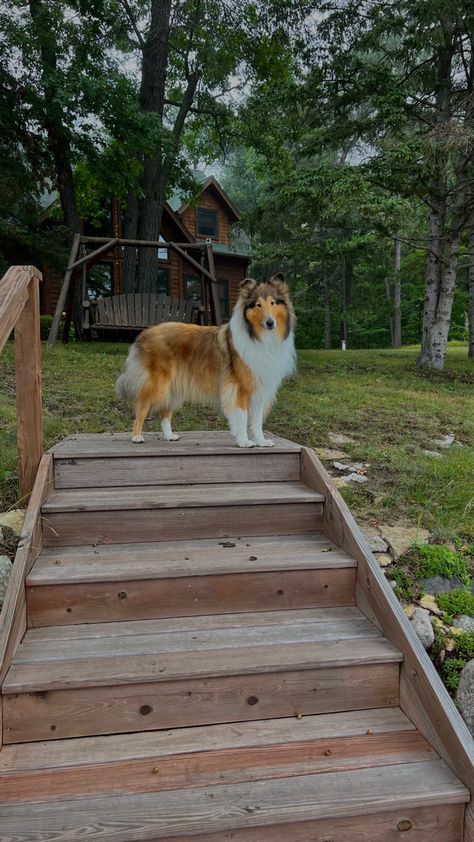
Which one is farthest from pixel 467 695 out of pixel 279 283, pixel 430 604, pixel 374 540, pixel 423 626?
pixel 279 283

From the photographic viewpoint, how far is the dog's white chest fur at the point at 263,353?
3.15 metres

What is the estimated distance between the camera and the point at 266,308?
310 centimetres

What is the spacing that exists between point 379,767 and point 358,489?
1956 millimetres

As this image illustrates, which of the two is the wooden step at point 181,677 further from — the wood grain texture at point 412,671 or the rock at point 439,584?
the rock at point 439,584

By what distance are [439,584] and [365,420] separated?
103 inches

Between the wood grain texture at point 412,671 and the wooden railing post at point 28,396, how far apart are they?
1.59 metres

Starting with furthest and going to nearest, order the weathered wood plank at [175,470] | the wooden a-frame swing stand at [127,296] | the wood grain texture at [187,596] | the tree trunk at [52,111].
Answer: the tree trunk at [52,111] → the wooden a-frame swing stand at [127,296] → the weathered wood plank at [175,470] → the wood grain texture at [187,596]

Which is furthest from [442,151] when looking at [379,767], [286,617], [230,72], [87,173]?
[379,767]

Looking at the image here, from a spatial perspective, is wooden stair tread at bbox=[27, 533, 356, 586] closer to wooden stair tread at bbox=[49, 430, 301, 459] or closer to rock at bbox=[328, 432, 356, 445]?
wooden stair tread at bbox=[49, 430, 301, 459]

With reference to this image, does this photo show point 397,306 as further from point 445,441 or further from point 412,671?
point 412,671

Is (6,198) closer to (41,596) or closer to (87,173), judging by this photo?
(87,173)

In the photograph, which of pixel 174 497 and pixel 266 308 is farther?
pixel 266 308

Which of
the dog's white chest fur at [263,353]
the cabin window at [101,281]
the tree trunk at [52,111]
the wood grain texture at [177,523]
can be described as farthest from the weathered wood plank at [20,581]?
the cabin window at [101,281]

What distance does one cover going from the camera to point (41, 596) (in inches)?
81.1
